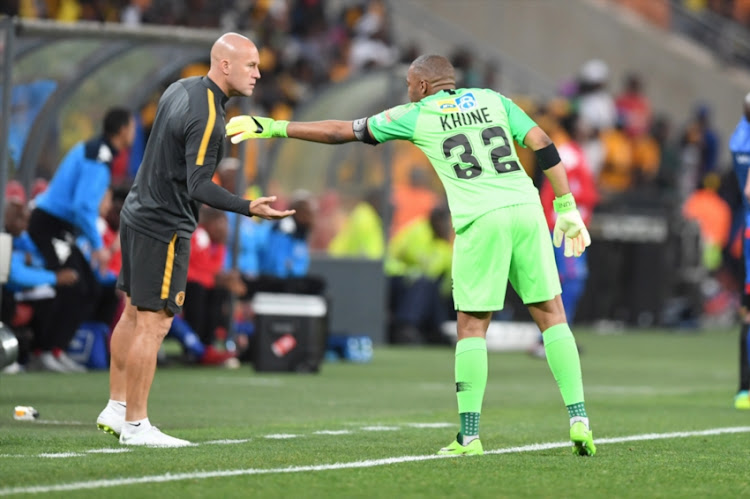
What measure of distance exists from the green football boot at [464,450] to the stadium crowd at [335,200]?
259 inches

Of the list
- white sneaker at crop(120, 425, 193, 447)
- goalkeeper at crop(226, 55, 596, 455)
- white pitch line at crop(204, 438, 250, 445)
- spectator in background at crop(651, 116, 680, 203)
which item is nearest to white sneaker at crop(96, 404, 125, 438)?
white sneaker at crop(120, 425, 193, 447)

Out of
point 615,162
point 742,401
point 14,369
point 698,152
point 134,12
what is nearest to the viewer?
point 742,401

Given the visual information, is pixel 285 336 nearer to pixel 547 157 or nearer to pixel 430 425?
pixel 430 425

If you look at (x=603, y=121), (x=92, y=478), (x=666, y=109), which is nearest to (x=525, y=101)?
(x=603, y=121)

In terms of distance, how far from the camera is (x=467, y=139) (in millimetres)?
8078

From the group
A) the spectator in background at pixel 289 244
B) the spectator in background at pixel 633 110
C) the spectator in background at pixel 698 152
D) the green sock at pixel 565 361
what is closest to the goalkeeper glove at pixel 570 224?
the green sock at pixel 565 361

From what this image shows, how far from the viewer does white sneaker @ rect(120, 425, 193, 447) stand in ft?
26.5

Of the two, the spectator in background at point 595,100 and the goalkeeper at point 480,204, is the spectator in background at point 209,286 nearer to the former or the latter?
the goalkeeper at point 480,204

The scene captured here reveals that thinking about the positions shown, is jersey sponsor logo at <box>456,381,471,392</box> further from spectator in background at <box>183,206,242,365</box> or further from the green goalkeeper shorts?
spectator in background at <box>183,206,242,365</box>

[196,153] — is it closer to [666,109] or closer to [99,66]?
[99,66]

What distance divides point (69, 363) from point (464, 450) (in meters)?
7.12

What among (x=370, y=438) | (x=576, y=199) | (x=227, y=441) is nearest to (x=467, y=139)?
(x=370, y=438)

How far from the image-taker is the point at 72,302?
46.0 ft

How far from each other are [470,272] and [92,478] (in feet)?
7.91
